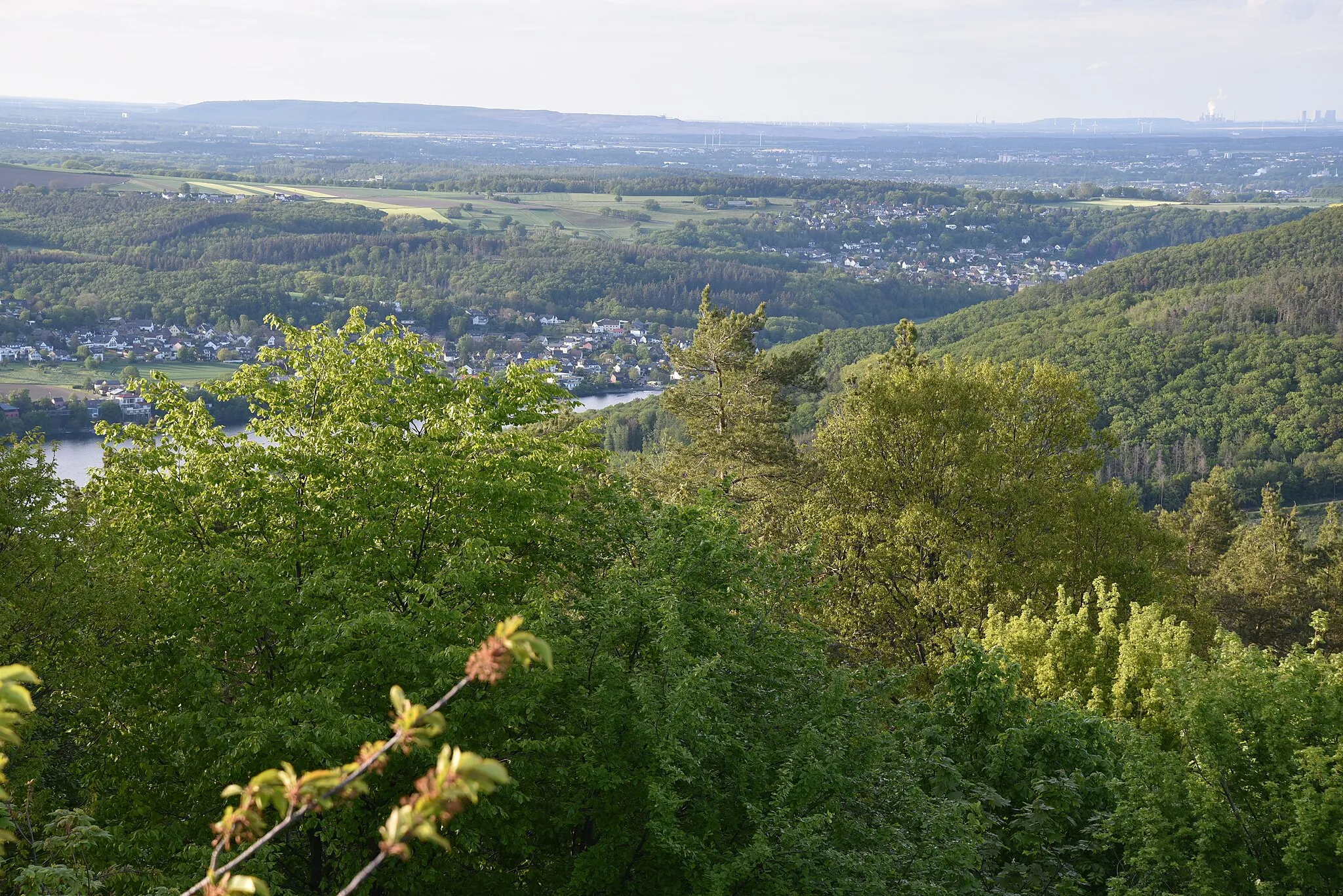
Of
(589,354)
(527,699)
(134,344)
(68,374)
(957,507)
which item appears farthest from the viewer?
(589,354)

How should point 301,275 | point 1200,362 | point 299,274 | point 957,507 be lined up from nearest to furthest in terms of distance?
point 957,507 → point 1200,362 → point 301,275 → point 299,274

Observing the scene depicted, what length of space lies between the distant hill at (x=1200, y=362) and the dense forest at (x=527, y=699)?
9218 centimetres

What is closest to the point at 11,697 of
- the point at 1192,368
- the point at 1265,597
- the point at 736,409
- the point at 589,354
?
the point at 736,409

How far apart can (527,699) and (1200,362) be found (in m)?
133

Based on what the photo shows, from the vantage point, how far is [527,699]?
11.0 meters

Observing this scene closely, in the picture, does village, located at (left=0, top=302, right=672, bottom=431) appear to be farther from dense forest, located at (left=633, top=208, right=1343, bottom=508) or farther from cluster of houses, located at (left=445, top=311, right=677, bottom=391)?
dense forest, located at (left=633, top=208, right=1343, bottom=508)

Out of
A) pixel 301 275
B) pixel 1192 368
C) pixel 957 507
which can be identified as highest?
pixel 957 507

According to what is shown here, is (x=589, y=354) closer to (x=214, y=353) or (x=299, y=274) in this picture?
(x=299, y=274)

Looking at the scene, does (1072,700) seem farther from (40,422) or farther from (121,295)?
(121,295)

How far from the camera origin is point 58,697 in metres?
11.9

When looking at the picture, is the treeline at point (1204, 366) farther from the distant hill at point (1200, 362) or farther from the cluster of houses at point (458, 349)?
the cluster of houses at point (458, 349)

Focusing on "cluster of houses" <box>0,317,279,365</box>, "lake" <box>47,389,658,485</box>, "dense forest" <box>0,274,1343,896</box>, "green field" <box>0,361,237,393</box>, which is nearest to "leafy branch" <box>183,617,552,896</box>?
"dense forest" <box>0,274,1343,896</box>

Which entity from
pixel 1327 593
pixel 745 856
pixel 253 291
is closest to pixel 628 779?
pixel 745 856

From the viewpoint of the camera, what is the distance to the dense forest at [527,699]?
10.5 meters
